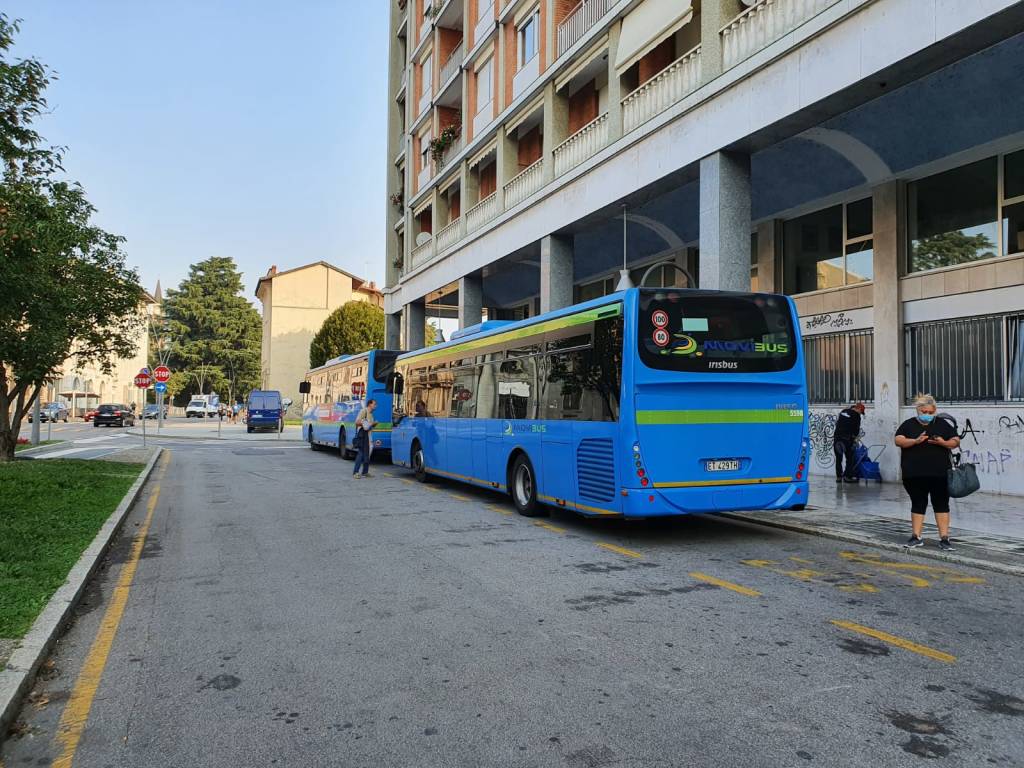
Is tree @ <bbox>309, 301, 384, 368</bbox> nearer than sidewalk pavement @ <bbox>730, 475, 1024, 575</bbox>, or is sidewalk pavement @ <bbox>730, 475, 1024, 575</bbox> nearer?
sidewalk pavement @ <bbox>730, 475, 1024, 575</bbox>

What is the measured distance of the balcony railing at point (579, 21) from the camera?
18075 millimetres

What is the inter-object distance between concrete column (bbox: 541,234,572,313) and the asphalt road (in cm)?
1190

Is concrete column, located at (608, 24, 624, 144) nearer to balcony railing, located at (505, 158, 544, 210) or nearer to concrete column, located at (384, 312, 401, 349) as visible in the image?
balcony railing, located at (505, 158, 544, 210)

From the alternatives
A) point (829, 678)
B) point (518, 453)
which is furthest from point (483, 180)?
point (829, 678)

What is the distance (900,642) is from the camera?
4.94m

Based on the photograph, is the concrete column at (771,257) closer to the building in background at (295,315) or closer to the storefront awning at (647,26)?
the storefront awning at (647,26)

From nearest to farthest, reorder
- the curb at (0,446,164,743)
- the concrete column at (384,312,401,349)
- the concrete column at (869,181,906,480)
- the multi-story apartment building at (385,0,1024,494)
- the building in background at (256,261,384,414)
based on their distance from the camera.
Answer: the curb at (0,446,164,743), the multi-story apartment building at (385,0,1024,494), the concrete column at (869,181,906,480), the concrete column at (384,312,401,349), the building in background at (256,261,384,414)

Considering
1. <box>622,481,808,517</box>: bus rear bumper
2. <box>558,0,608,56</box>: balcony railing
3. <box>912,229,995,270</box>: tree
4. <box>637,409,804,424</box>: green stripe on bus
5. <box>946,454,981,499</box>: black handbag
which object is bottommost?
<box>622,481,808,517</box>: bus rear bumper

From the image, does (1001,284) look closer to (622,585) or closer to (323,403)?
(622,585)

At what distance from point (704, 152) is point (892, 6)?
13.3 ft

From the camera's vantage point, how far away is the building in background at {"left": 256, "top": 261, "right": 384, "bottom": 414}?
251ft

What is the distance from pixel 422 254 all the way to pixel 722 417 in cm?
2348

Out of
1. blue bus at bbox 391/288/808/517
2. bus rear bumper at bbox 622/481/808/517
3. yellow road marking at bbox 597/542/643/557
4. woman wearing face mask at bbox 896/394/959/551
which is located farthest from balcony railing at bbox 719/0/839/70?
yellow road marking at bbox 597/542/643/557

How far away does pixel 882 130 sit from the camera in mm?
13109
